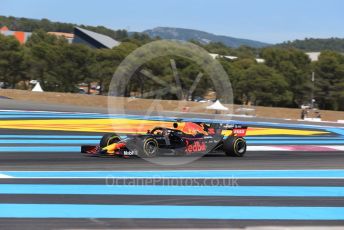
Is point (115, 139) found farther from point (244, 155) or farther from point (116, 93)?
point (244, 155)

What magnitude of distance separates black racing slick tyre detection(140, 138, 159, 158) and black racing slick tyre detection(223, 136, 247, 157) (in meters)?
2.01

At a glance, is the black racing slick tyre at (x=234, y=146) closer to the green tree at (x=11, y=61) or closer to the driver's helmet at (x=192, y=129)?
the driver's helmet at (x=192, y=129)

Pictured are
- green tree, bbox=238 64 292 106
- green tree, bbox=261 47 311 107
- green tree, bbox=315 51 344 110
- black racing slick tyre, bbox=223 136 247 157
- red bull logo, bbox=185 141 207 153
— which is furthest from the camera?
green tree, bbox=261 47 311 107

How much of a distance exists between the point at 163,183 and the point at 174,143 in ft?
10.6

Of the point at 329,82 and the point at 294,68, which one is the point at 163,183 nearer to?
the point at 329,82

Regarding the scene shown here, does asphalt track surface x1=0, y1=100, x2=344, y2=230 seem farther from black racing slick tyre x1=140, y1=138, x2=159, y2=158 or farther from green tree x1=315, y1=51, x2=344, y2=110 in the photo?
green tree x1=315, y1=51, x2=344, y2=110

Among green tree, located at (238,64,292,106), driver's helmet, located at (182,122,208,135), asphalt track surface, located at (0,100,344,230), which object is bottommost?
asphalt track surface, located at (0,100,344,230)

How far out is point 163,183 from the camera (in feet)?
28.5

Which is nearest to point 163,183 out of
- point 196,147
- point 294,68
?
point 196,147

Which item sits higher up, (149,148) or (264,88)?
(264,88)

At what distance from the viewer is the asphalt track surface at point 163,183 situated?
5.99 metres

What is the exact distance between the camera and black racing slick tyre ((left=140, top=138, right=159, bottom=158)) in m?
11.4

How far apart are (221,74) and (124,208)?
4968mm

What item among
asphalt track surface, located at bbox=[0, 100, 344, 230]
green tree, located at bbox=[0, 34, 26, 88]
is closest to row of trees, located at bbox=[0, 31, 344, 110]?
green tree, located at bbox=[0, 34, 26, 88]
